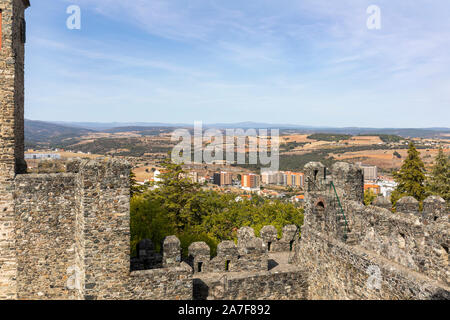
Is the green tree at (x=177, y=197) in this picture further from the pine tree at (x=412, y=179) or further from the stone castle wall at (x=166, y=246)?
the pine tree at (x=412, y=179)

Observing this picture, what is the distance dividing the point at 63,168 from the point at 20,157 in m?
1.49

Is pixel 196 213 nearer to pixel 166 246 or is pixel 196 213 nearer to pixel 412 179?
pixel 166 246

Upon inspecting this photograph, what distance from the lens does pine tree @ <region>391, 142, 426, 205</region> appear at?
25.9 m

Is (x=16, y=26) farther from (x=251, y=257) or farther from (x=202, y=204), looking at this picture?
(x=202, y=204)

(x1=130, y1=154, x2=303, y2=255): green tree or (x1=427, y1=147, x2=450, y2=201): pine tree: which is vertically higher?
(x1=427, y1=147, x2=450, y2=201): pine tree

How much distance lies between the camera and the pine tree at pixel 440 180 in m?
24.8

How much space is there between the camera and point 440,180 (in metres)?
25.4

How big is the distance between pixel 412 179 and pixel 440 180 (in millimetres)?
1777

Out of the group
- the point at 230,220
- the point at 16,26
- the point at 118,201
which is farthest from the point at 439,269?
the point at 230,220

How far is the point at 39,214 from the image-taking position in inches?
387

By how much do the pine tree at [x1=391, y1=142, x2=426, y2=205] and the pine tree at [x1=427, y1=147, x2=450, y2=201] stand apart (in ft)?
2.15

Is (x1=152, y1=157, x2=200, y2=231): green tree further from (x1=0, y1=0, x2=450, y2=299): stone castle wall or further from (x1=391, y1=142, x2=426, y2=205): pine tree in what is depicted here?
(x1=391, y1=142, x2=426, y2=205): pine tree

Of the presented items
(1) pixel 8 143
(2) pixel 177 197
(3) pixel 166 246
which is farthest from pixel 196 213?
(1) pixel 8 143

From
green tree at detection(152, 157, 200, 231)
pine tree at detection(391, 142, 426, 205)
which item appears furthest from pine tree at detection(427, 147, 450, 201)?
green tree at detection(152, 157, 200, 231)
